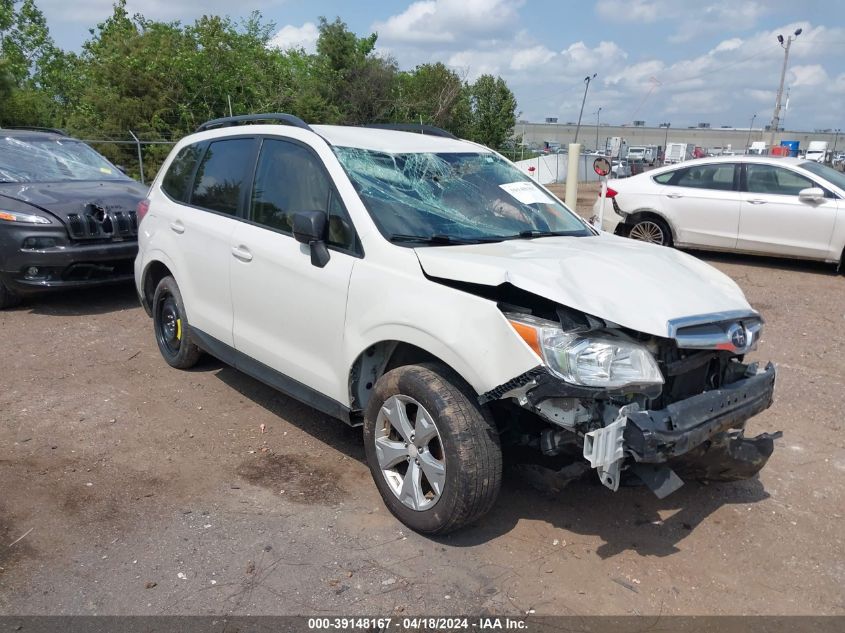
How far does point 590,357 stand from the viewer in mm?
3084

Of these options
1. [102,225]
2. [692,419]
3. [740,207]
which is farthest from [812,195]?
[102,225]

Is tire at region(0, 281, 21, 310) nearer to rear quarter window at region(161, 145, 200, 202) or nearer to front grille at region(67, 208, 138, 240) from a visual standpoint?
front grille at region(67, 208, 138, 240)

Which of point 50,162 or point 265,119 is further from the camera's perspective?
point 50,162

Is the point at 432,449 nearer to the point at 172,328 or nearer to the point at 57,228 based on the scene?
the point at 172,328

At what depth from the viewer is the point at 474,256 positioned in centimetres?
352

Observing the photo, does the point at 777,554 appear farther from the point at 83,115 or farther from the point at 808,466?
the point at 83,115

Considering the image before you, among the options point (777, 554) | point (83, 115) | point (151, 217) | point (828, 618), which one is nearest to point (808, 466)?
point (777, 554)

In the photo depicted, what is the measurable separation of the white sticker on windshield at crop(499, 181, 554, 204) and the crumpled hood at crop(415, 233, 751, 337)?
0.66m

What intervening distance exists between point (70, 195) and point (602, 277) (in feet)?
21.1

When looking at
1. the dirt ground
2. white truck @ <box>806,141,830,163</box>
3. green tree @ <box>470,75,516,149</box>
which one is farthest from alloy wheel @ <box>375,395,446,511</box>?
green tree @ <box>470,75,516,149</box>

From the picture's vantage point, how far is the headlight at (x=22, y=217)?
23.8ft

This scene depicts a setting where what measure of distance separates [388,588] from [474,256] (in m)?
1.57

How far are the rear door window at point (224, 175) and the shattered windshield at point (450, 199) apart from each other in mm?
923

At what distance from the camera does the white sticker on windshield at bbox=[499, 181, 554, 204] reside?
4602 millimetres
